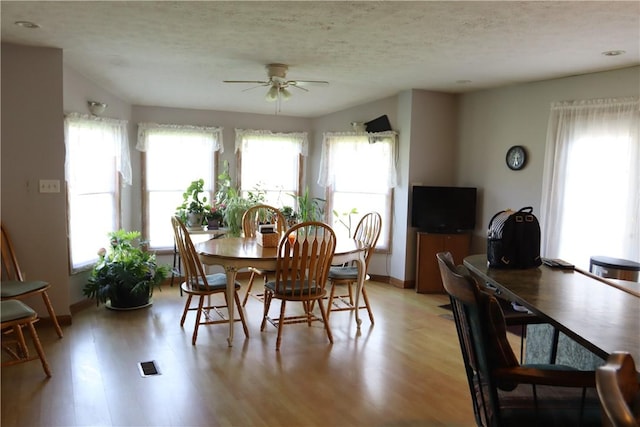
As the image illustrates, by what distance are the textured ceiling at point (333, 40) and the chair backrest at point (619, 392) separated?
7.02ft

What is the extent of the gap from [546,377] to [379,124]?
4512mm

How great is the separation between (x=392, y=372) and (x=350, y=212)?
300 centimetres

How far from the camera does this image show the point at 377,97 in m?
5.51

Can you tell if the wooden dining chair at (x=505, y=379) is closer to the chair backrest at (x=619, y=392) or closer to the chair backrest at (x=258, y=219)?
the chair backrest at (x=619, y=392)

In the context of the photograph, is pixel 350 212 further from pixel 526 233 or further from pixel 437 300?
pixel 526 233

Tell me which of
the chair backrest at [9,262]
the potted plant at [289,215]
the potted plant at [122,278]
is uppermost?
the potted plant at [289,215]

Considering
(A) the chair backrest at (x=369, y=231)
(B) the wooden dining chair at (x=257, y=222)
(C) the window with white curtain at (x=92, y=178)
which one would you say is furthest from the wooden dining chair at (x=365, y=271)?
(C) the window with white curtain at (x=92, y=178)

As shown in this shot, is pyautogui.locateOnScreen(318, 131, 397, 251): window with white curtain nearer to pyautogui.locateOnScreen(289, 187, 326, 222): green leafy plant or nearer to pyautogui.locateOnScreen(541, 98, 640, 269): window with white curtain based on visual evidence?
pyautogui.locateOnScreen(289, 187, 326, 222): green leafy plant

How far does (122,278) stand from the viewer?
4277 mm

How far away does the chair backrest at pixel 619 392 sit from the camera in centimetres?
74

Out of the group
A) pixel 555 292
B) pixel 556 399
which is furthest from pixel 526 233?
pixel 556 399

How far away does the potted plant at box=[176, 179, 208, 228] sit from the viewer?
17.9 feet

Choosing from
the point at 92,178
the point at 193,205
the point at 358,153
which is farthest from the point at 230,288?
the point at 358,153

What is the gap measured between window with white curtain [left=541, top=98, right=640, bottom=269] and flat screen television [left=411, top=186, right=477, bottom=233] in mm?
892
